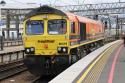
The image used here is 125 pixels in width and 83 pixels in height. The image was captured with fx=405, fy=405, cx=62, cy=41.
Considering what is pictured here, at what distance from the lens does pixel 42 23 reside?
65.1 ft

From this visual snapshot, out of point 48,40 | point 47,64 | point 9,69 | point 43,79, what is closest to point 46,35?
point 48,40

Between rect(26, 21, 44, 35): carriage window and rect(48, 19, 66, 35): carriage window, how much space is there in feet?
1.30

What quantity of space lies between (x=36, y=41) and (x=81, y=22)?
5478 millimetres

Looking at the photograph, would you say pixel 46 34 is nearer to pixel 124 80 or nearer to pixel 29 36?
pixel 29 36

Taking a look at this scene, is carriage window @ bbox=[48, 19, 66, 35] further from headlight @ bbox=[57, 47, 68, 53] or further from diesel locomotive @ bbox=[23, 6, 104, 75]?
headlight @ bbox=[57, 47, 68, 53]

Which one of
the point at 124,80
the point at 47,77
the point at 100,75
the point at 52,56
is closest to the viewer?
the point at 124,80

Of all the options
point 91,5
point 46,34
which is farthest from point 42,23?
point 91,5

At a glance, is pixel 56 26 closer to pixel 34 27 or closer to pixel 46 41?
pixel 46 41

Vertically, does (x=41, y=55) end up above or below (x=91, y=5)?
below

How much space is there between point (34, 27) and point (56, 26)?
1096 mm

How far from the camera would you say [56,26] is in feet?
64.7

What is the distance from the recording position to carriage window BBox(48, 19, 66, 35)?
19594 millimetres

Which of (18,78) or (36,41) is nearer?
(36,41)

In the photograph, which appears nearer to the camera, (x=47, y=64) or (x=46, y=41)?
(x=47, y=64)
